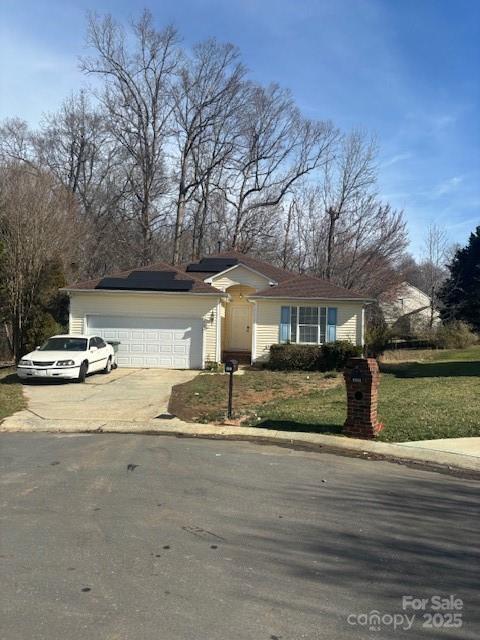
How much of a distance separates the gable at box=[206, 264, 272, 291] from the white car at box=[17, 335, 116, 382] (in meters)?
8.05

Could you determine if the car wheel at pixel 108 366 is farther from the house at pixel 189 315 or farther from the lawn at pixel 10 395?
the lawn at pixel 10 395

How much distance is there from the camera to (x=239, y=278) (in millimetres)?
25500

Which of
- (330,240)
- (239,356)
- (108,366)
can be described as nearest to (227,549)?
(108,366)

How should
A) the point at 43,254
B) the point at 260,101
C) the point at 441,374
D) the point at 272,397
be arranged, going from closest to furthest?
1. the point at 272,397
2. the point at 441,374
3. the point at 43,254
4. the point at 260,101

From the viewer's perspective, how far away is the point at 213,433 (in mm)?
10094

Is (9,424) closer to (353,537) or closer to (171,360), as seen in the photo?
(353,537)

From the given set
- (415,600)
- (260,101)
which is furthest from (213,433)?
(260,101)

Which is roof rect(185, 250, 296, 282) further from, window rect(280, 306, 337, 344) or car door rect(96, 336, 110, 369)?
car door rect(96, 336, 110, 369)

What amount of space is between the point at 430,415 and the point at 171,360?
41.5 feet

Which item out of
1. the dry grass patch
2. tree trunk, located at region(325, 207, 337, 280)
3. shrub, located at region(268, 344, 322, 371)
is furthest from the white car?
tree trunk, located at region(325, 207, 337, 280)

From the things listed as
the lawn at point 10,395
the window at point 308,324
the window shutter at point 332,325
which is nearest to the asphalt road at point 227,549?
the lawn at point 10,395

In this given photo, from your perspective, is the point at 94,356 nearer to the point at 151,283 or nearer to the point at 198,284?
the point at 151,283

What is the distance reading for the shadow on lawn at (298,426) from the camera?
999cm

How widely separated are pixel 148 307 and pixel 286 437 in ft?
44.5
